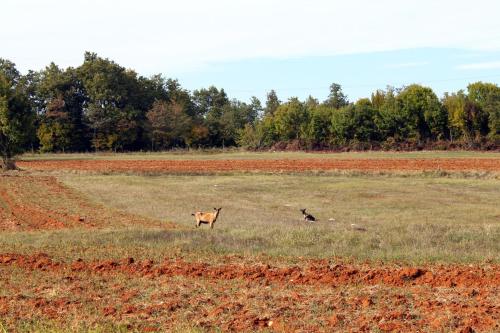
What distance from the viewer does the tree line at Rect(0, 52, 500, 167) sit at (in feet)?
319

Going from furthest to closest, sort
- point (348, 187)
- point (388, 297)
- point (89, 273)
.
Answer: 1. point (348, 187)
2. point (89, 273)
3. point (388, 297)

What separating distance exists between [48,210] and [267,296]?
858 inches

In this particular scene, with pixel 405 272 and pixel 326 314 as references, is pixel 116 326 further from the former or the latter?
pixel 405 272

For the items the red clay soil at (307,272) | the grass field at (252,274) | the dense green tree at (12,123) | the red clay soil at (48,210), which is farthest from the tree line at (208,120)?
the red clay soil at (307,272)

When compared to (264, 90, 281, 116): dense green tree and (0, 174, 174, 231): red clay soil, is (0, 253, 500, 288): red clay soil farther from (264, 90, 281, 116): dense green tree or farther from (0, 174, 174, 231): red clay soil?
(264, 90, 281, 116): dense green tree

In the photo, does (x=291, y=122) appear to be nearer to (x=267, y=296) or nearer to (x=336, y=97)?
(x=336, y=97)

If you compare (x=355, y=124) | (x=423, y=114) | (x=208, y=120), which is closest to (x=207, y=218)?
(x=355, y=124)

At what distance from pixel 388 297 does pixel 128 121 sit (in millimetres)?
99034

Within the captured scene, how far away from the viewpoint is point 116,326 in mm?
9305

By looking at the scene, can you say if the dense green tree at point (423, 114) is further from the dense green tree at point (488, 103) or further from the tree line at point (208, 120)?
the dense green tree at point (488, 103)

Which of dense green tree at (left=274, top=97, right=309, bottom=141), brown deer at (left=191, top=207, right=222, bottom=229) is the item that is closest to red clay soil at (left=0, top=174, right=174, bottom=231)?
brown deer at (left=191, top=207, right=222, bottom=229)

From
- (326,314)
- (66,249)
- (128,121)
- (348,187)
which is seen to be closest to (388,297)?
(326,314)

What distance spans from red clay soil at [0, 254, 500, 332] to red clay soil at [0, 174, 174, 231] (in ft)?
37.5

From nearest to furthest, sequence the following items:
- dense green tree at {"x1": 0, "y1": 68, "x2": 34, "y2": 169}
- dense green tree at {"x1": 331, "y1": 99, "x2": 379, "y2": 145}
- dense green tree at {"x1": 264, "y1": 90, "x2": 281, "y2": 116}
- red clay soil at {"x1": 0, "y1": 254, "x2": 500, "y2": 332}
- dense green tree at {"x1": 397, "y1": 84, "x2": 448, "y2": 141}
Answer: red clay soil at {"x1": 0, "y1": 254, "x2": 500, "y2": 332} → dense green tree at {"x1": 0, "y1": 68, "x2": 34, "y2": 169} → dense green tree at {"x1": 397, "y1": 84, "x2": 448, "y2": 141} → dense green tree at {"x1": 331, "y1": 99, "x2": 379, "y2": 145} → dense green tree at {"x1": 264, "y1": 90, "x2": 281, "y2": 116}
